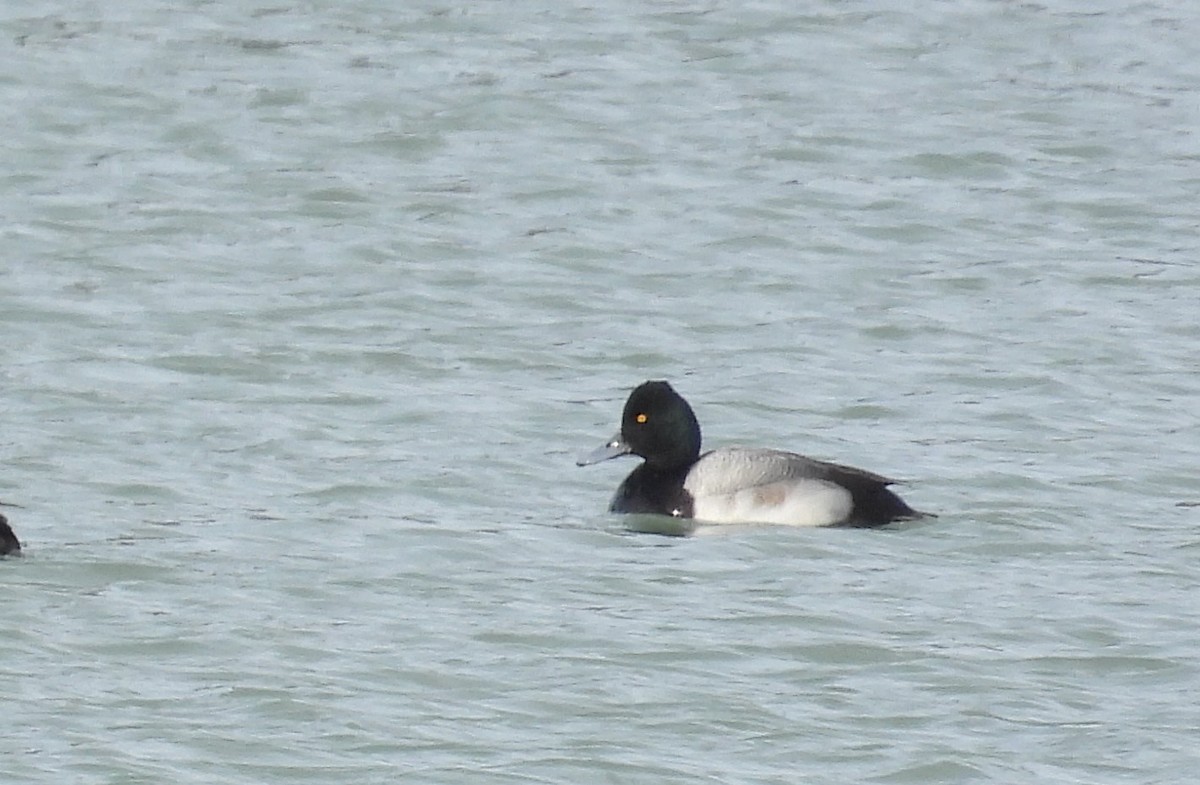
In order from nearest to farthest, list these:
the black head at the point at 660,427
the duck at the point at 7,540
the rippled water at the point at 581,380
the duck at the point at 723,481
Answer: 1. the rippled water at the point at 581,380
2. the duck at the point at 7,540
3. the duck at the point at 723,481
4. the black head at the point at 660,427

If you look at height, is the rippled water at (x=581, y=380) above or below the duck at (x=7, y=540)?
below

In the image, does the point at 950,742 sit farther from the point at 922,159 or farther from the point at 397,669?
the point at 922,159

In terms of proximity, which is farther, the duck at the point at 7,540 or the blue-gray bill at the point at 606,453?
the blue-gray bill at the point at 606,453

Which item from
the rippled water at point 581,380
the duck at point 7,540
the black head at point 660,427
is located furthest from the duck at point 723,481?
the duck at point 7,540

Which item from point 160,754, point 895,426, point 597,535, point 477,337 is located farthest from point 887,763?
point 477,337

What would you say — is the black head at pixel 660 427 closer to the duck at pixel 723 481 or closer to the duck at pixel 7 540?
the duck at pixel 723 481

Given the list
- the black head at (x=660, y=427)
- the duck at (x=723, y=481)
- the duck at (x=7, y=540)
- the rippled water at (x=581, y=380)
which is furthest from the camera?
the black head at (x=660, y=427)

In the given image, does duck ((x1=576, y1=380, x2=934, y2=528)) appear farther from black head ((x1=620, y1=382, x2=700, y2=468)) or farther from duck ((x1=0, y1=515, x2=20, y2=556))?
duck ((x1=0, y1=515, x2=20, y2=556))

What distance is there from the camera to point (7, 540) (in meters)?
9.32

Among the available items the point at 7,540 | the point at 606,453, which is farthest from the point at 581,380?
the point at 7,540

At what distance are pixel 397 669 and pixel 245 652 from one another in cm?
45

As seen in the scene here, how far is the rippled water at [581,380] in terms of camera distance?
809cm

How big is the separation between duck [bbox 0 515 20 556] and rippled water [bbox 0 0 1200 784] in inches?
5.2

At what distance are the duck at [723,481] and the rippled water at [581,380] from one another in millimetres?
124
